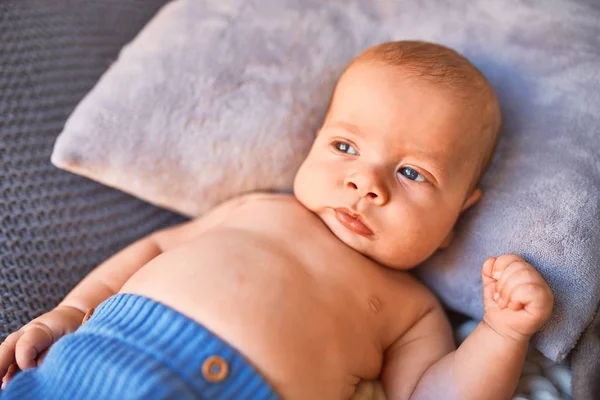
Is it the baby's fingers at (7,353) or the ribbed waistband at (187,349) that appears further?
the baby's fingers at (7,353)

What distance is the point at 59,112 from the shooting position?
4.08 ft

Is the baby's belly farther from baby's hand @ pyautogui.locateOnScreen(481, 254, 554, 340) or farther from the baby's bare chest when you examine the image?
baby's hand @ pyautogui.locateOnScreen(481, 254, 554, 340)

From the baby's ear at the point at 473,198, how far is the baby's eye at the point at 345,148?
22cm

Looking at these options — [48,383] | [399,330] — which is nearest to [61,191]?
[48,383]

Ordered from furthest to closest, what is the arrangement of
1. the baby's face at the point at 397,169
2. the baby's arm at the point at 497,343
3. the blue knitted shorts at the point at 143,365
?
the baby's face at the point at 397,169
the baby's arm at the point at 497,343
the blue knitted shorts at the point at 143,365

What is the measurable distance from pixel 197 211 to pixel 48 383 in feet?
1.50

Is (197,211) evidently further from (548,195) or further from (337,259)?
(548,195)

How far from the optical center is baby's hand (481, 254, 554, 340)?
2.94 ft

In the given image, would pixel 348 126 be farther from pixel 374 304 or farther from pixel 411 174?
pixel 374 304

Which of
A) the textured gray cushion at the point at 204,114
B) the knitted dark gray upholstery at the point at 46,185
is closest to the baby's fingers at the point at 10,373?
the knitted dark gray upholstery at the point at 46,185

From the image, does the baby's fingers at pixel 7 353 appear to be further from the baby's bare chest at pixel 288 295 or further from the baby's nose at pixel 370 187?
the baby's nose at pixel 370 187

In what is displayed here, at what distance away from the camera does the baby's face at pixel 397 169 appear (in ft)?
3.35

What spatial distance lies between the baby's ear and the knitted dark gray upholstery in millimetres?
592

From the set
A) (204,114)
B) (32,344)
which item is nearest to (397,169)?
(204,114)
